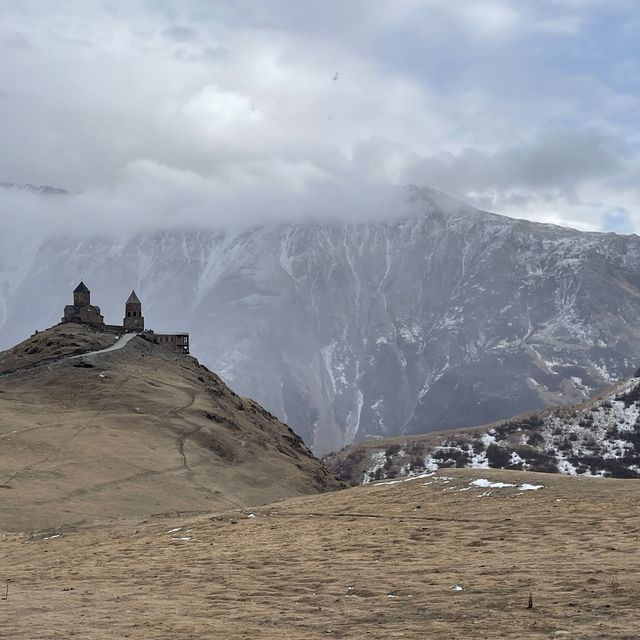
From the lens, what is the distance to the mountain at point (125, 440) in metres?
54.3

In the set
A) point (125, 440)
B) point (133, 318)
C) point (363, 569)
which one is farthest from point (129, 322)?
point (363, 569)

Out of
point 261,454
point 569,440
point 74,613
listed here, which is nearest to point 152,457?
point 261,454

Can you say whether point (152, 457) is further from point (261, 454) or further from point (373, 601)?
point (373, 601)

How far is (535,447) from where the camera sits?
522 ft

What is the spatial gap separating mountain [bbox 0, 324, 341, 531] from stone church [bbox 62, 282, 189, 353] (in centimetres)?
895

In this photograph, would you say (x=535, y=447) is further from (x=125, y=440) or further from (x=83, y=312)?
(x=125, y=440)

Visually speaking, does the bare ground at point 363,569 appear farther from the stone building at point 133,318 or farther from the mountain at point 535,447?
the mountain at point 535,447

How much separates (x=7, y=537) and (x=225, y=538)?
44.0ft

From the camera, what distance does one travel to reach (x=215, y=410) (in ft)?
284

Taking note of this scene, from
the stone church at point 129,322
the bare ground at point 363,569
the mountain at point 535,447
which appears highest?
the stone church at point 129,322

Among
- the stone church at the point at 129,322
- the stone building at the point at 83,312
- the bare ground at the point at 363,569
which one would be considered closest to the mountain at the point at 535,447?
the stone church at the point at 129,322

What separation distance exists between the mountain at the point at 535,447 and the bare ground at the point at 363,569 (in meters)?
116

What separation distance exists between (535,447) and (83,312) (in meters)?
88.0

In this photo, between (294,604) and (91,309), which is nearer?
(294,604)
